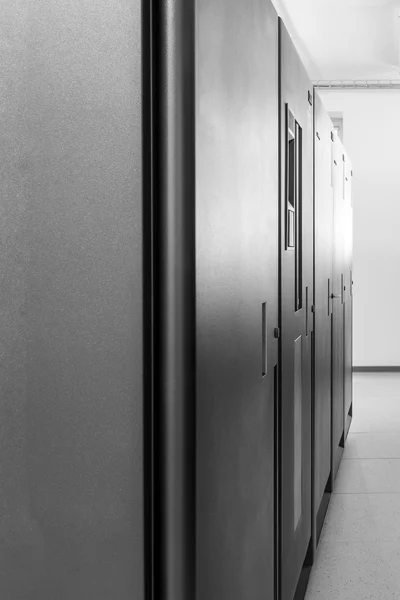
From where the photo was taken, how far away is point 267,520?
1497 millimetres

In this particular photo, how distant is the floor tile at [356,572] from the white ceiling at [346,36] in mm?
3961

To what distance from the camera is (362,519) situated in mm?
3209

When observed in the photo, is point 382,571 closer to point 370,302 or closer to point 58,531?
point 58,531

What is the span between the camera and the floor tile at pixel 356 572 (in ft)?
8.03

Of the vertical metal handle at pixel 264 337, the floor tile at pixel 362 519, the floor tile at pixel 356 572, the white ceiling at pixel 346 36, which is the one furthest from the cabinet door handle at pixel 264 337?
the white ceiling at pixel 346 36

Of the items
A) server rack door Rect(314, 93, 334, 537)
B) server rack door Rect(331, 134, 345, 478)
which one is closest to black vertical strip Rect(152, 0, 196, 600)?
server rack door Rect(314, 93, 334, 537)

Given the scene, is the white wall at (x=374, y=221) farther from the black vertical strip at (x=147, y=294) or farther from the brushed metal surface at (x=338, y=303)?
the black vertical strip at (x=147, y=294)

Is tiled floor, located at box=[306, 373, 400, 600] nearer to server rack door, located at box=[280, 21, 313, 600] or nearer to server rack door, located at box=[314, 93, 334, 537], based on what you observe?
server rack door, located at box=[314, 93, 334, 537]

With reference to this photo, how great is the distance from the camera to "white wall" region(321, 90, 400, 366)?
7496 millimetres

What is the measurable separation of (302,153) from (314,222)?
1.32 feet

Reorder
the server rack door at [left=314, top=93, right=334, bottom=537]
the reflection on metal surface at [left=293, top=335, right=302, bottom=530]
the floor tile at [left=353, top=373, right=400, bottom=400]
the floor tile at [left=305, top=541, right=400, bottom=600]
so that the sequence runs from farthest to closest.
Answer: the floor tile at [left=353, top=373, right=400, bottom=400] → the server rack door at [left=314, top=93, right=334, bottom=537] → the floor tile at [left=305, top=541, right=400, bottom=600] → the reflection on metal surface at [left=293, top=335, right=302, bottom=530]

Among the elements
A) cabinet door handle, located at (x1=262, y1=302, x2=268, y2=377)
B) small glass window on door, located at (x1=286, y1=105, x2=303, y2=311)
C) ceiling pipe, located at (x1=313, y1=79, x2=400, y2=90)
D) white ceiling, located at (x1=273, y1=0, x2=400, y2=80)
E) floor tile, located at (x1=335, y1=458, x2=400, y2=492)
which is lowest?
floor tile, located at (x1=335, y1=458, x2=400, y2=492)

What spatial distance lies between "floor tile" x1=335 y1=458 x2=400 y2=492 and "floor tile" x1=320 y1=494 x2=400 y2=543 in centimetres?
10

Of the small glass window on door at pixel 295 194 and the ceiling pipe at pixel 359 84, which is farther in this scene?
the ceiling pipe at pixel 359 84
